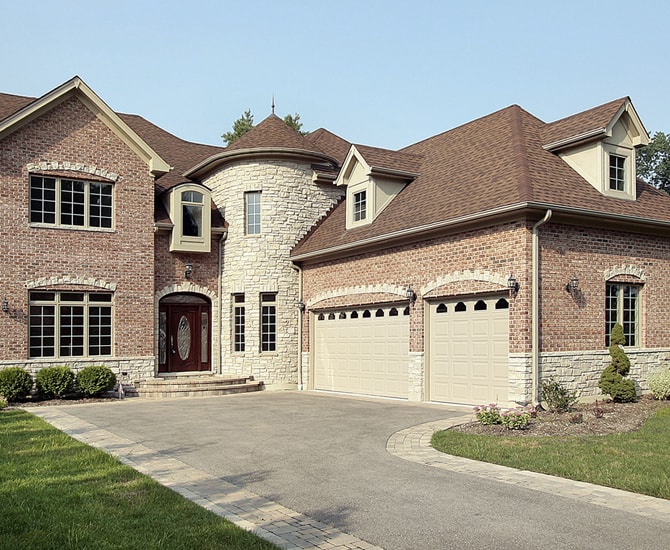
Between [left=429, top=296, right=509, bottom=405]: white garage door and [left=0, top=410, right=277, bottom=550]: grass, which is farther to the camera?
[left=429, top=296, right=509, bottom=405]: white garage door

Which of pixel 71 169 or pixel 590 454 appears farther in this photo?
pixel 71 169

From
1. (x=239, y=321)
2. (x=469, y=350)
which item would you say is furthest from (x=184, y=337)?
(x=469, y=350)

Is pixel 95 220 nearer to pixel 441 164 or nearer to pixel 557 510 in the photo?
pixel 441 164

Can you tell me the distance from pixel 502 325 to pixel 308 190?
9.23 m

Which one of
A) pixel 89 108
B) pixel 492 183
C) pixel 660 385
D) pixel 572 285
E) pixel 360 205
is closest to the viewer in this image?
pixel 572 285

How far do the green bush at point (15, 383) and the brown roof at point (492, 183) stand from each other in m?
8.12

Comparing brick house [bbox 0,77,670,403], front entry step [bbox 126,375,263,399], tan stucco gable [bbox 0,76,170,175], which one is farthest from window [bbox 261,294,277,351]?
tan stucco gable [bbox 0,76,170,175]

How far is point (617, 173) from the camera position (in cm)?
1662

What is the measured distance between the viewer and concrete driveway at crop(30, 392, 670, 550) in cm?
605

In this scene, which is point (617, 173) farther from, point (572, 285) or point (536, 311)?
point (536, 311)

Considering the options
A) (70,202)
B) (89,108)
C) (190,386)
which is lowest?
(190,386)

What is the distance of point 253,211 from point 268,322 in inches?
135

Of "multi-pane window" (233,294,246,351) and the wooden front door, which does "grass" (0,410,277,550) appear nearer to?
the wooden front door

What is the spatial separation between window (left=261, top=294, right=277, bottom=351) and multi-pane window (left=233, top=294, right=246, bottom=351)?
65 cm
